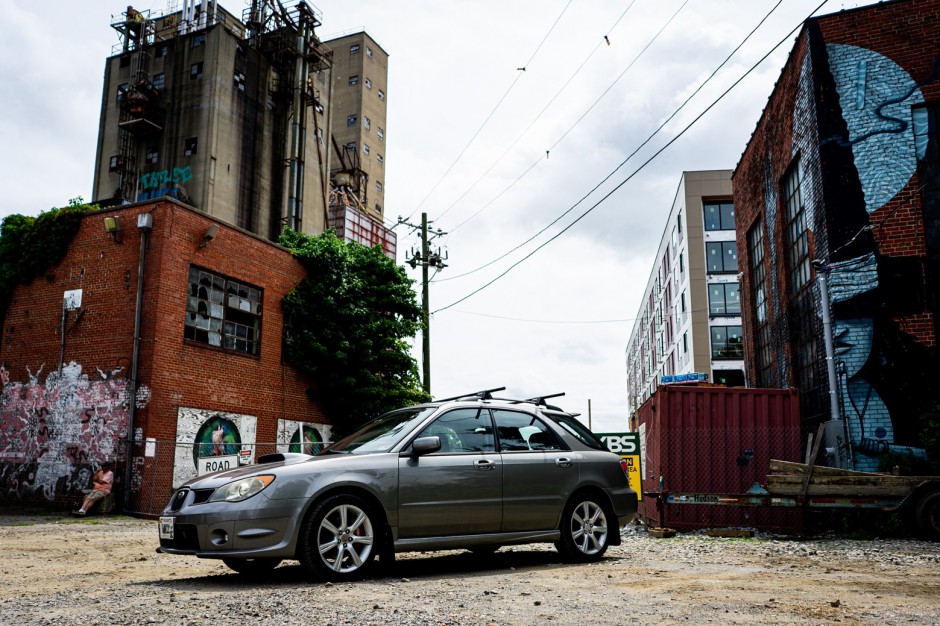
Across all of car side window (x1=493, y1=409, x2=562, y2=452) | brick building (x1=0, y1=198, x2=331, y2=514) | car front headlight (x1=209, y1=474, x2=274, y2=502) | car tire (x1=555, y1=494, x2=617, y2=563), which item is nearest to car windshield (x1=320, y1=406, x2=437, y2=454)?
car side window (x1=493, y1=409, x2=562, y2=452)

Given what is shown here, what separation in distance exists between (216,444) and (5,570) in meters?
11.7

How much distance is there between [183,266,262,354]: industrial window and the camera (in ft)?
63.7

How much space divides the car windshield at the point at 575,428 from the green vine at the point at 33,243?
15535 mm

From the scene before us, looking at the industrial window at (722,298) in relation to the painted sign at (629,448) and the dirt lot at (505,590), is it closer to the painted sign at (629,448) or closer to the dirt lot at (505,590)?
the painted sign at (629,448)

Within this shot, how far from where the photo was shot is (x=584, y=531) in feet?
Answer: 26.9

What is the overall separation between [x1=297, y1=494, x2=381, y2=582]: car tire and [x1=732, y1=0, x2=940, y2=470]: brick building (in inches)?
396

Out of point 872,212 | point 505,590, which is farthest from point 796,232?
point 505,590

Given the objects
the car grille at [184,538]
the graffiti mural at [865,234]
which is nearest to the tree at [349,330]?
the graffiti mural at [865,234]

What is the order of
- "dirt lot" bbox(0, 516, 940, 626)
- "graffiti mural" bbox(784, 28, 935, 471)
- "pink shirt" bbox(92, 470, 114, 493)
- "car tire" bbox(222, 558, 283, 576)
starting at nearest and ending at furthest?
"dirt lot" bbox(0, 516, 940, 626), "car tire" bbox(222, 558, 283, 576), "graffiti mural" bbox(784, 28, 935, 471), "pink shirt" bbox(92, 470, 114, 493)

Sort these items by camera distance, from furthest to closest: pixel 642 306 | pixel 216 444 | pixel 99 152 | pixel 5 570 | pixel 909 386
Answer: pixel 642 306 → pixel 99 152 → pixel 216 444 → pixel 909 386 → pixel 5 570

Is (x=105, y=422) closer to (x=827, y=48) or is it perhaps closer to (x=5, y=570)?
(x=5, y=570)

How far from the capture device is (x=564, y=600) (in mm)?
5547

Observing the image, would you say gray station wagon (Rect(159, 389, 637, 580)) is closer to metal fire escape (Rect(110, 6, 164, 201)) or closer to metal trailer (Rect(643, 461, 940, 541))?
metal trailer (Rect(643, 461, 940, 541))

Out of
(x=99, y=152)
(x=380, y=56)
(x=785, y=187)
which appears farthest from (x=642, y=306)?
(x=785, y=187)
